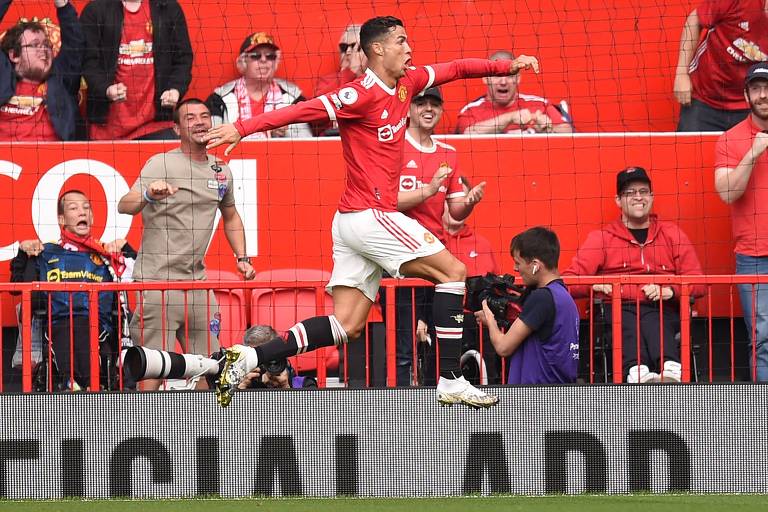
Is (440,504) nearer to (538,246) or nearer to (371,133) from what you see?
(538,246)

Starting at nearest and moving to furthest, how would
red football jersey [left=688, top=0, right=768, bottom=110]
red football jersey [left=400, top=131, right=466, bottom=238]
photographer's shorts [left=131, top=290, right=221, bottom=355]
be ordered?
1. photographer's shorts [left=131, top=290, right=221, bottom=355]
2. red football jersey [left=400, top=131, right=466, bottom=238]
3. red football jersey [left=688, top=0, right=768, bottom=110]

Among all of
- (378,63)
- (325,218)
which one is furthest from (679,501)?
(325,218)

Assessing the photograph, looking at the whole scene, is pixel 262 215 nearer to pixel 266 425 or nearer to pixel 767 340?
pixel 266 425

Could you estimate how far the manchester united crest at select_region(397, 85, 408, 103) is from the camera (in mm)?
7581

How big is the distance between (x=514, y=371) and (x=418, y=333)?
1003mm

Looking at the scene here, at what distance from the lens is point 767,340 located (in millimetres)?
9078

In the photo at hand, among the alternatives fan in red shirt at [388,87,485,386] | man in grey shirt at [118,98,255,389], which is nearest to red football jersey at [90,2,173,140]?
man in grey shirt at [118,98,255,389]

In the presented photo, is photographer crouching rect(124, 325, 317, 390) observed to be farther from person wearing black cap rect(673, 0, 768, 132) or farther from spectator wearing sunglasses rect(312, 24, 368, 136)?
person wearing black cap rect(673, 0, 768, 132)

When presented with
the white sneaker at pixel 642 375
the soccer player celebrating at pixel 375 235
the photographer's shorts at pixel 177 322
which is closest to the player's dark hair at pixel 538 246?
the soccer player celebrating at pixel 375 235

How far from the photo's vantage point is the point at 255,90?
1158 centimetres

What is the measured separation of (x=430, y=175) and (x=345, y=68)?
2104mm

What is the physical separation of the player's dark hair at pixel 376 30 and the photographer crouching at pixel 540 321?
4.56 ft

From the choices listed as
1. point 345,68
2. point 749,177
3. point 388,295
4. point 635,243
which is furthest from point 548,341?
point 345,68

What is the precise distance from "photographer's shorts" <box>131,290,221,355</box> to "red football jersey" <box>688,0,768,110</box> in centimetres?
471
